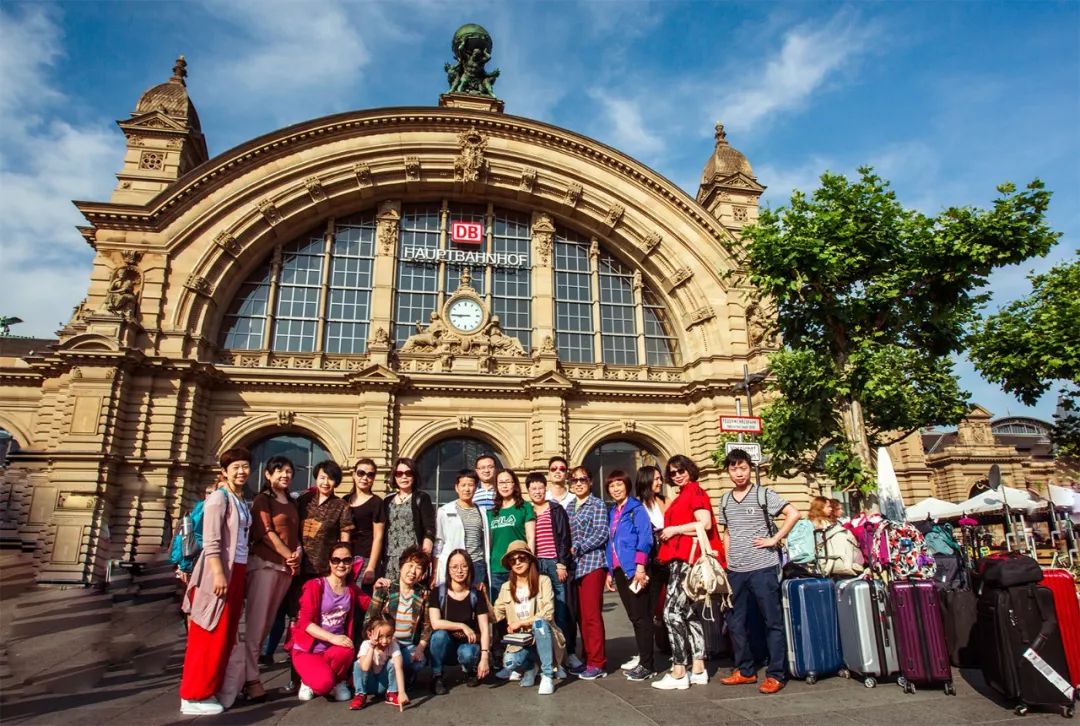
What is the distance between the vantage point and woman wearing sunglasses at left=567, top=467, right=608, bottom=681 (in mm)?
7121

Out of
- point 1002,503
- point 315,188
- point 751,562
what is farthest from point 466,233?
point 751,562

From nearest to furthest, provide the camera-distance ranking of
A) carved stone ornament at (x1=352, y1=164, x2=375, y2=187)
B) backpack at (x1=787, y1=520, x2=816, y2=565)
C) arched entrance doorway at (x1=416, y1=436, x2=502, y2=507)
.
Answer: backpack at (x1=787, y1=520, x2=816, y2=565), arched entrance doorway at (x1=416, y1=436, x2=502, y2=507), carved stone ornament at (x1=352, y1=164, x2=375, y2=187)

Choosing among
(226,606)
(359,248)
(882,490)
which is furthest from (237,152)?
(882,490)

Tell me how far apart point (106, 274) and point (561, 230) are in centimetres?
1738

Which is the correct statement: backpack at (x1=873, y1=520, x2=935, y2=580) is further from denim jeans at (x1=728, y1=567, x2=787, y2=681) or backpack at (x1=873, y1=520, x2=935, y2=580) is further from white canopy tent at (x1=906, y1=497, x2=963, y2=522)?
white canopy tent at (x1=906, y1=497, x2=963, y2=522)

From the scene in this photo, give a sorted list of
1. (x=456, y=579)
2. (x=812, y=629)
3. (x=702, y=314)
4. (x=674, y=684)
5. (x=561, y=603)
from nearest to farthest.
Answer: (x=674, y=684) < (x=456, y=579) < (x=812, y=629) < (x=561, y=603) < (x=702, y=314)

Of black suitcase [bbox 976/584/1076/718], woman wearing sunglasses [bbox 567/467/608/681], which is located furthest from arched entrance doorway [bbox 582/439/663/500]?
black suitcase [bbox 976/584/1076/718]

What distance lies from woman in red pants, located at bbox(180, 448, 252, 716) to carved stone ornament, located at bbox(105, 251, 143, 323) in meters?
18.5

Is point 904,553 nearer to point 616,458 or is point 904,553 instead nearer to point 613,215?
point 616,458

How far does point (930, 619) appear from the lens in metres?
6.36

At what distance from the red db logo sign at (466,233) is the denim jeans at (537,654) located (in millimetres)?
21165

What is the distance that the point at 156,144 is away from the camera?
24.0 metres

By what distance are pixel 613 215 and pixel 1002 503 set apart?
55.7ft

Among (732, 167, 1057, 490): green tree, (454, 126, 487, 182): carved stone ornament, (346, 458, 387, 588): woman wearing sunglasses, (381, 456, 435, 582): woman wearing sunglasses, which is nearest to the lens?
(346, 458, 387, 588): woman wearing sunglasses
